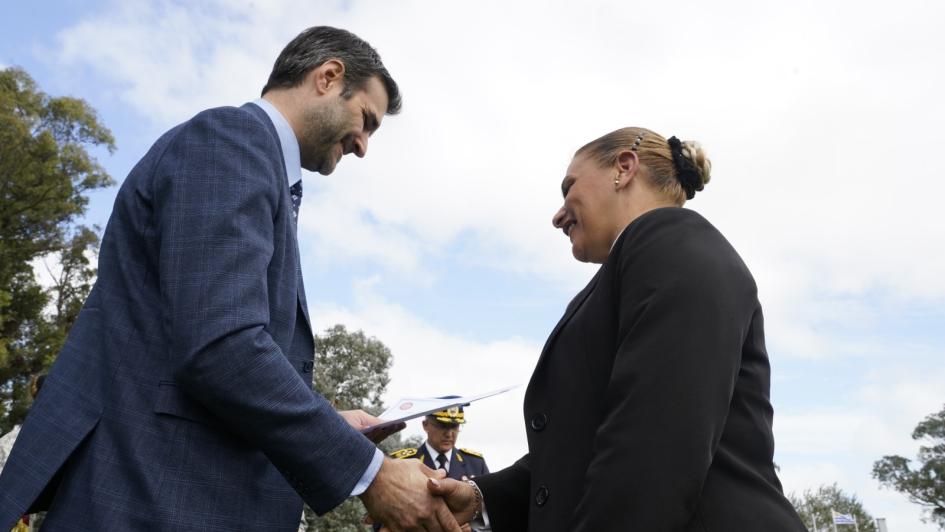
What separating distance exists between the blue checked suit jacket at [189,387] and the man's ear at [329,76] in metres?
0.61

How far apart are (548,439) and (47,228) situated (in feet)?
91.9

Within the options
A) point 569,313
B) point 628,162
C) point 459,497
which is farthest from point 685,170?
point 459,497

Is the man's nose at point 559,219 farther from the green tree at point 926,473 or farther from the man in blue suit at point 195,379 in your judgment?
the green tree at point 926,473

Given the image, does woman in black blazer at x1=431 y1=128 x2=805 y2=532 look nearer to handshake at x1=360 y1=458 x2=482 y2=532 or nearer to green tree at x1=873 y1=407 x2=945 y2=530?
handshake at x1=360 y1=458 x2=482 y2=532

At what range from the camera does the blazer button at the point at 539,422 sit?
92.4 inches

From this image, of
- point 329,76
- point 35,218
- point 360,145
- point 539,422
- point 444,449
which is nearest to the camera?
point 539,422

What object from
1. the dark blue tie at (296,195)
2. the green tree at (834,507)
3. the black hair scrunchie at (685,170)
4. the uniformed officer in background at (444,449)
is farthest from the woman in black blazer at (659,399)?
the green tree at (834,507)

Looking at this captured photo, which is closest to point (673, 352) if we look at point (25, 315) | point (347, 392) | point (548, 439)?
point (548, 439)

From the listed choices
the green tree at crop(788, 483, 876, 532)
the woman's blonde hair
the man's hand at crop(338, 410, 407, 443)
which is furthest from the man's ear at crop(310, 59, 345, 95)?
the green tree at crop(788, 483, 876, 532)

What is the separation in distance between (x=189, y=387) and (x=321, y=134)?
110cm

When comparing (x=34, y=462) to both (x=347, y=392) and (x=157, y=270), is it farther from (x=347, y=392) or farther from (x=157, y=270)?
(x=347, y=392)

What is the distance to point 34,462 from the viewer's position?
81.8 inches

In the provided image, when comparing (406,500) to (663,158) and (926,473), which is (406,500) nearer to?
(663,158)

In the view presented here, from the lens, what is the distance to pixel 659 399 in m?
1.88
